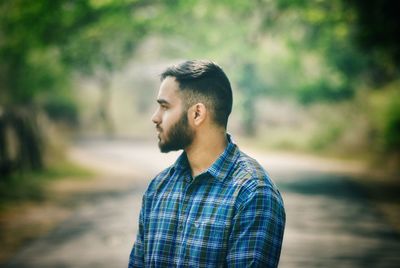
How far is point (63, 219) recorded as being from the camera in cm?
1044

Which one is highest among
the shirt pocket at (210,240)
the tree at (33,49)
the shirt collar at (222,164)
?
the tree at (33,49)

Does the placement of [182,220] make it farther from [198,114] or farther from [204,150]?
[198,114]

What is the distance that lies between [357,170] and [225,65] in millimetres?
14976

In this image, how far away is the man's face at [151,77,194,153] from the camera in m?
2.70

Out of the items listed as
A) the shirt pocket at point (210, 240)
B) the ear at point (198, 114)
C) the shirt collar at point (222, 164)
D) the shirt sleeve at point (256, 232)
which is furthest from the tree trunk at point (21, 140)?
the shirt sleeve at point (256, 232)

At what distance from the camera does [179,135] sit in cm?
270

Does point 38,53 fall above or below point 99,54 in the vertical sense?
below

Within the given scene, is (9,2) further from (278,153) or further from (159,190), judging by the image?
(159,190)

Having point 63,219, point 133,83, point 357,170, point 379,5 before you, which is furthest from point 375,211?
point 133,83

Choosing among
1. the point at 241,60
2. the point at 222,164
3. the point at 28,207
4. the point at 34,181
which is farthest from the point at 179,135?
the point at 241,60

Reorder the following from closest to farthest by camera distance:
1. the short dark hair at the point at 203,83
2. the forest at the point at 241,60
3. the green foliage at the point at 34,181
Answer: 1. the short dark hair at the point at 203,83
2. the green foliage at the point at 34,181
3. the forest at the point at 241,60

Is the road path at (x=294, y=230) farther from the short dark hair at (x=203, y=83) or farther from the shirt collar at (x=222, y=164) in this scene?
the short dark hair at (x=203, y=83)

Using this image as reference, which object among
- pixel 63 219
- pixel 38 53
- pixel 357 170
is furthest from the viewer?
pixel 38 53

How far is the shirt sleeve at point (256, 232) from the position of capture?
2.37m
